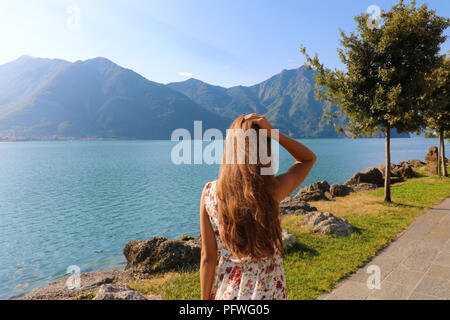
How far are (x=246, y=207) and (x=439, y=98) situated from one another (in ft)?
49.9

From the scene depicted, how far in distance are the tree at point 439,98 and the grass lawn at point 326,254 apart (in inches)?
187

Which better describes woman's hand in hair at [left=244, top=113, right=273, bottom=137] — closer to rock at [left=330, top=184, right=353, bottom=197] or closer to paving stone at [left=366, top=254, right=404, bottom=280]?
paving stone at [left=366, top=254, right=404, bottom=280]

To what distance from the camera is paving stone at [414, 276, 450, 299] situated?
16.7 feet

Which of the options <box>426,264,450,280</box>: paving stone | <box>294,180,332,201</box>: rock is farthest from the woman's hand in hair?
<box>294,180,332,201</box>: rock

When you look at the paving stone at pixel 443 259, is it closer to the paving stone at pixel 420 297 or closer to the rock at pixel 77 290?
the paving stone at pixel 420 297

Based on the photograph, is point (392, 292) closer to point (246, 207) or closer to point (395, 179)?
point (246, 207)

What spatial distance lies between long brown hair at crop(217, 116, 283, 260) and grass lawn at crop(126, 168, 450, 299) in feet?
12.8

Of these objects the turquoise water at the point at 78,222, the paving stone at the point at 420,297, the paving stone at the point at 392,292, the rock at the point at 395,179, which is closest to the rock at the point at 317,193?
the rock at the point at 395,179

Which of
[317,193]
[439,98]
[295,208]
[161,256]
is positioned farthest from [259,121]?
[317,193]

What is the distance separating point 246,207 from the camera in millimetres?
2201

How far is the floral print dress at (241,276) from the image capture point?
2.37m
